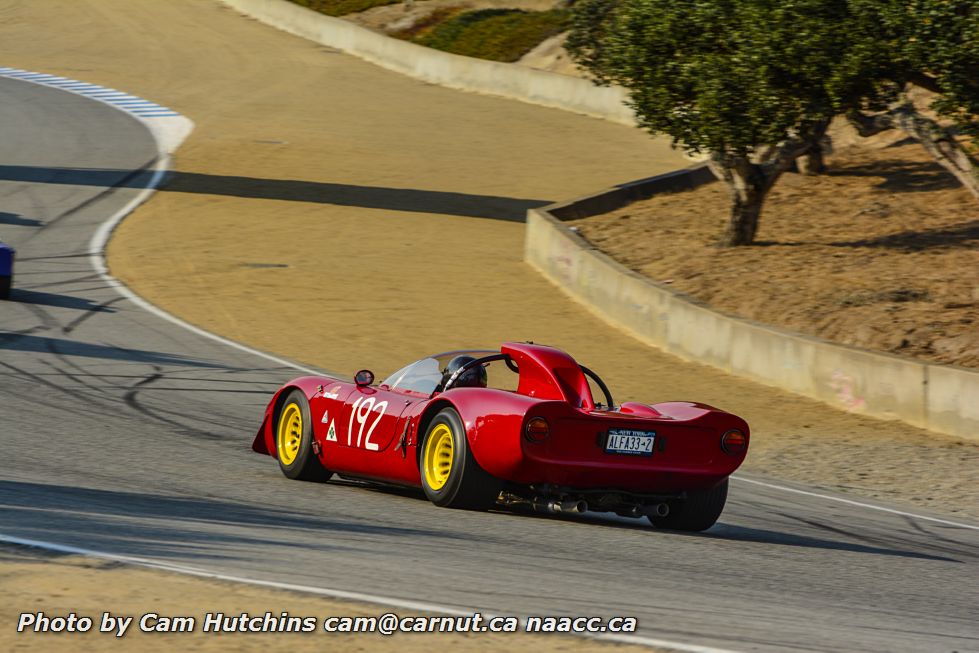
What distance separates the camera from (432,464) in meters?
9.24

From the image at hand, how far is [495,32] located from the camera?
178ft

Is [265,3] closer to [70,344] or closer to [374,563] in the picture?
A: [70,344]

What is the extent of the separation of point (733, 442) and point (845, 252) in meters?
14.8

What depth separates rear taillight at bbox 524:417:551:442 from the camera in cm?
851

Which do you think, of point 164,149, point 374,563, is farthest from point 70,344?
point 164,149

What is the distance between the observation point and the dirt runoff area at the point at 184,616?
528 cm

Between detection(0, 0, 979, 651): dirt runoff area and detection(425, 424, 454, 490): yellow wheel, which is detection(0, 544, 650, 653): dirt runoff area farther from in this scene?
detection(425, 424, 454, 490): yellow wheel

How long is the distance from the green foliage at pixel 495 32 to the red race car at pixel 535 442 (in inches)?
1724

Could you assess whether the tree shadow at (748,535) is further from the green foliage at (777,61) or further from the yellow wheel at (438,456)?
the green foliage at (777,61)

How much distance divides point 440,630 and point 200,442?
21.8 feet

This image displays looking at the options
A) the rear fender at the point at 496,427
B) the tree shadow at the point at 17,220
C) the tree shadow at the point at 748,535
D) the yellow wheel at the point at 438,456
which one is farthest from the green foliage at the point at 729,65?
the tree shadow at the point at 17,220

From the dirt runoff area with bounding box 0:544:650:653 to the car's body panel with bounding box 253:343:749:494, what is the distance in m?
2.73

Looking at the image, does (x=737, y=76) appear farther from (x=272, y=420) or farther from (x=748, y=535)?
(x=748, y=535)

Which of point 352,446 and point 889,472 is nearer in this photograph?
point 352,446
